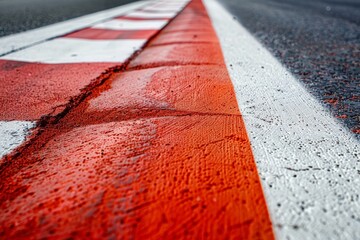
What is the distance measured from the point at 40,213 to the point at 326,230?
90cm

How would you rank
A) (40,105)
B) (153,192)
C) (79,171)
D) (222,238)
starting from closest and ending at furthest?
(222,238) < (153,192) < (79,171) < (40,105)

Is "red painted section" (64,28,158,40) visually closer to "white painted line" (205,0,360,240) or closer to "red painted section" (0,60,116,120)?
"red painted section" (0,60,116,120)

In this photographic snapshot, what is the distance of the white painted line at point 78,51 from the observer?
8.96 ft

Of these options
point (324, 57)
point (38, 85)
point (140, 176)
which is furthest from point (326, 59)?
point (38, 85)

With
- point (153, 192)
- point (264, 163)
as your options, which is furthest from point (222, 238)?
point (264, 163)

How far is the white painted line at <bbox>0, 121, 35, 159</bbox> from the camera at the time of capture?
4.15 ft

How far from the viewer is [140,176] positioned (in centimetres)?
105

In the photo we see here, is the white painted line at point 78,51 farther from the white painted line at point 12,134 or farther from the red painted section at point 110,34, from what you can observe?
the white painted line at point 12,134

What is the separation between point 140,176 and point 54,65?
194 centimetres

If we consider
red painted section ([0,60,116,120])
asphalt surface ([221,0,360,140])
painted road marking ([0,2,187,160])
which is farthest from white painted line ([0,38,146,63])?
asphalt surface ([221,0,360,140])

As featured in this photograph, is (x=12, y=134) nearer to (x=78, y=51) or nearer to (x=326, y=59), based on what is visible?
(x=78, y=51)

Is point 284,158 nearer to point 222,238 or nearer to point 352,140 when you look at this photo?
point 352,140

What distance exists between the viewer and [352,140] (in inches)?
49.9

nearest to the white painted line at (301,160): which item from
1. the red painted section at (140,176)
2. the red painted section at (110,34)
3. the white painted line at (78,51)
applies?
the red painted section at (140,176)
